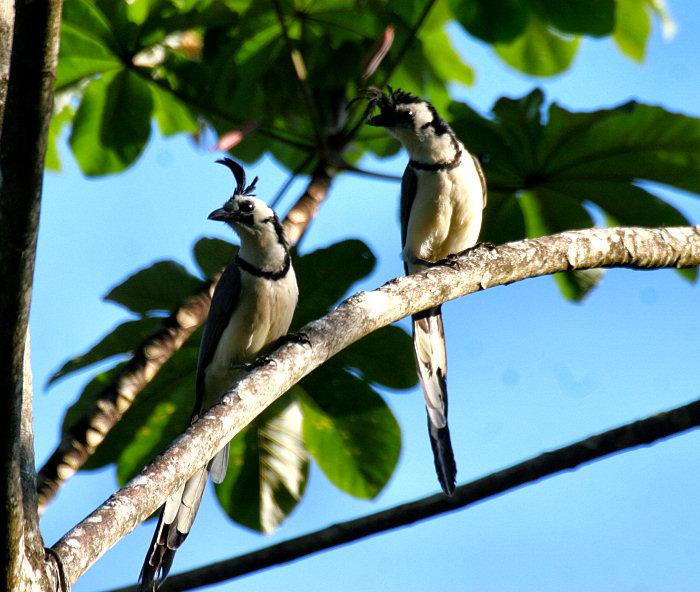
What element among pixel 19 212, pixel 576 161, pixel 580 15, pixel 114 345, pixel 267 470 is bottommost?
pixel 267 470

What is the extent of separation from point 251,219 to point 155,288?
18.8 inches

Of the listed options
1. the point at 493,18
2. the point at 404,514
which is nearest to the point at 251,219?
the point at 493,18

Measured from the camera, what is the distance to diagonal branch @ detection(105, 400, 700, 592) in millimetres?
2098

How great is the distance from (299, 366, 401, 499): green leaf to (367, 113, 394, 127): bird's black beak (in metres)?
Result: 1.07

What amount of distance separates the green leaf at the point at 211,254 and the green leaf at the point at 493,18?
4.64 feet

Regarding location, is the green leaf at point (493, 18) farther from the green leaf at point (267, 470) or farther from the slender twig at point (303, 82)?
the green leaf at point (267, 470)

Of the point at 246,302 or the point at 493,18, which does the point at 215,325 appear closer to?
the point at 246,302

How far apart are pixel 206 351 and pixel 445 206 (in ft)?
3.79

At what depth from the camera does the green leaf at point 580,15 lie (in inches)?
130

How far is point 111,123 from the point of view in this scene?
3.88m

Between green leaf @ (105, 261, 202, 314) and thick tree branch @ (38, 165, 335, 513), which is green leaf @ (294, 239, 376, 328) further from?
green leaf @ (105, 261, 202, 314)

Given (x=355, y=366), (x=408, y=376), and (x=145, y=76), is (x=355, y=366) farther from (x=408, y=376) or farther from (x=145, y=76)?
(x=145, y=76)

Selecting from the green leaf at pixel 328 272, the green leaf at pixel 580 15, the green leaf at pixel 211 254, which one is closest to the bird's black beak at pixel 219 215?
the green leaf at pixel 211 254

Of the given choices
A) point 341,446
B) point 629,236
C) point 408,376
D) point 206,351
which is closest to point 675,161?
point 629,236
